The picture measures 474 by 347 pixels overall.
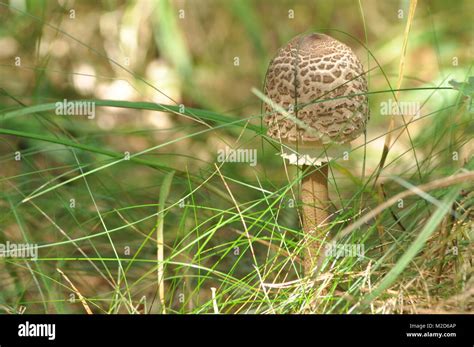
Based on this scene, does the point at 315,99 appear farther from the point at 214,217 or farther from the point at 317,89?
the point at 214,217

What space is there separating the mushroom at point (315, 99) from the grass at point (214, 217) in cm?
6

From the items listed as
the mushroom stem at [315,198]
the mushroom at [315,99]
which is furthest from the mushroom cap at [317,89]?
the mushroom stem at [315,198]

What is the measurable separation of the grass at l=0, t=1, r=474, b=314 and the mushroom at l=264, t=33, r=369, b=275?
6cm

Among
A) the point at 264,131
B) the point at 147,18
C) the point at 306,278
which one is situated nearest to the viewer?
the point at 306,278

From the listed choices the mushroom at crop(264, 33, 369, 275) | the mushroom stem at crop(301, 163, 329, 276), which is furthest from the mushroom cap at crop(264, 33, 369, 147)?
the mushroom stem at crop(301, 163, 329, 276)

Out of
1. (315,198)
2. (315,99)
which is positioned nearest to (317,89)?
(315,99)

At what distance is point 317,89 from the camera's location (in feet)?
5.32

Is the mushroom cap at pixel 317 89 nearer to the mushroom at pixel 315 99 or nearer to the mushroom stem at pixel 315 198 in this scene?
the mushroom at pixel 315 99

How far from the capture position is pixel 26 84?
3.24 m

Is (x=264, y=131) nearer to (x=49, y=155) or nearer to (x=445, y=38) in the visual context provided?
(x=49, y=155)

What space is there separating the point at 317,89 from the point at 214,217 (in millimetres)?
385
